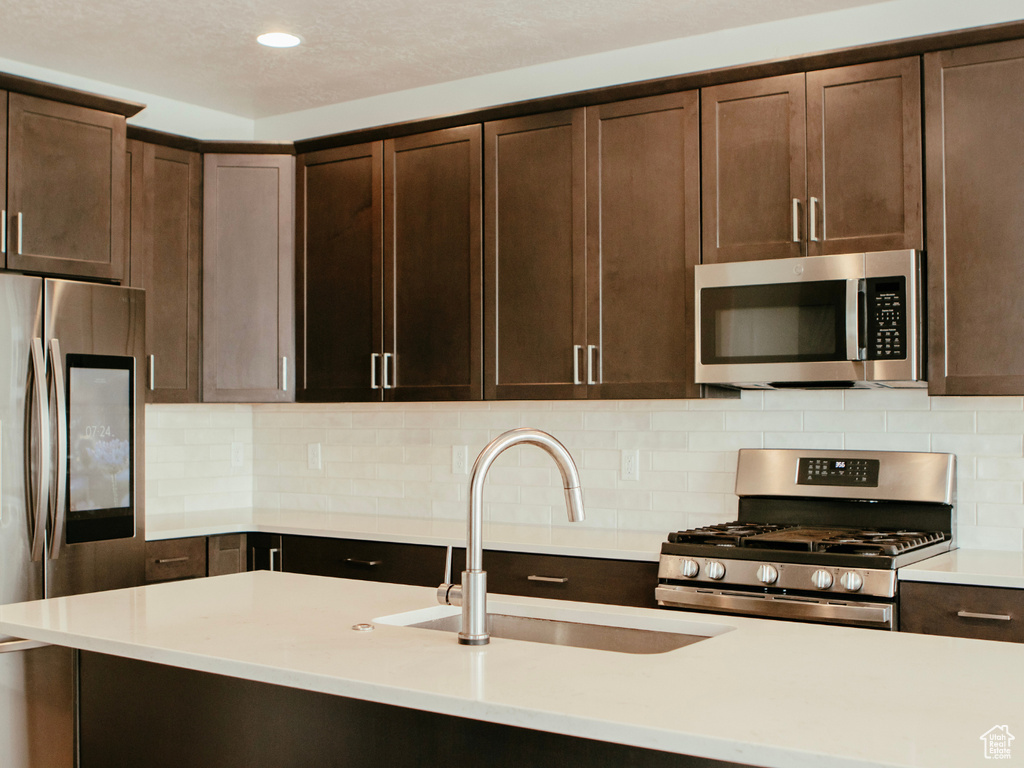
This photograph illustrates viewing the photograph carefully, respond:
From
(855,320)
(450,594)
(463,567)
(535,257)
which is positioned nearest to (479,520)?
(450,594)

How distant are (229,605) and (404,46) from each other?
2419 millimetres

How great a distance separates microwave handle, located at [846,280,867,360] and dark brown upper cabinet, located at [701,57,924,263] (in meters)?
0.14

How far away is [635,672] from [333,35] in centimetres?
286

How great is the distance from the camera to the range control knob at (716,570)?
2973mm

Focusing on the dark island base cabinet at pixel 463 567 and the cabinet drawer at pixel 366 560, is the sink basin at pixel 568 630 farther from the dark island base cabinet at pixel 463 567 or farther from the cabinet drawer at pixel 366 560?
the cabinet drawer at pixel 366 560

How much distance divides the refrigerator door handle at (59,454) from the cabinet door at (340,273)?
1.14 metres

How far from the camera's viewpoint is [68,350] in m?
3.39

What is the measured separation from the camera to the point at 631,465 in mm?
3885

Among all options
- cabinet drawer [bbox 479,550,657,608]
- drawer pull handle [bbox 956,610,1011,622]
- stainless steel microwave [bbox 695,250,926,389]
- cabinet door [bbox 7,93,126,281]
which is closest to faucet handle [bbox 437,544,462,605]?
cabinet drawer [bbox 479,550,657,608]

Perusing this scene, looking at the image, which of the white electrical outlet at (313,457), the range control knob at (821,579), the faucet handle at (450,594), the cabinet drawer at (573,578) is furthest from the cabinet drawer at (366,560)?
the faucet handle at (450,594)

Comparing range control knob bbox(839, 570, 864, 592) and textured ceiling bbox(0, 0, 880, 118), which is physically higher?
textured ceiling bbox(0, 0, 880, 118)

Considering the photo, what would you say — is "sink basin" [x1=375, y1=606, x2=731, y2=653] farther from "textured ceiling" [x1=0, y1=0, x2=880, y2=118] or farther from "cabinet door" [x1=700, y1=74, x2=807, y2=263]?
"textured ceiling" [x1=0, y1=0, x2=880, y2=118]

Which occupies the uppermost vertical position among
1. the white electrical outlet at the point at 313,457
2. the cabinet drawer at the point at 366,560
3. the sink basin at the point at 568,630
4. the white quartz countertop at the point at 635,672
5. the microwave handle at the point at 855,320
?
the microwave handle at the point at 855,320

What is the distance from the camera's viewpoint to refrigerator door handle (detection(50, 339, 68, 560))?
3.31m
